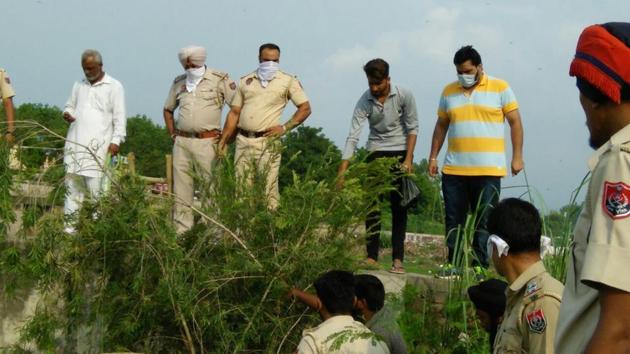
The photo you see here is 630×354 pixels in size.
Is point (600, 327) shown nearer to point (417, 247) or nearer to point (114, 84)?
point (114, 84)

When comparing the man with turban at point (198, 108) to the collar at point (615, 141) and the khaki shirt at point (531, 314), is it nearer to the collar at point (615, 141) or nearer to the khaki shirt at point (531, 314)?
the khaki shirt at point (531, 314)

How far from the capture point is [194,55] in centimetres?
961

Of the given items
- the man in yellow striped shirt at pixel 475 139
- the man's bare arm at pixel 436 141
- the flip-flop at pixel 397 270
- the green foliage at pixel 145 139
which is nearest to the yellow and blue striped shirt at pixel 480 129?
the man in yellow striped shirt at pixel 475 139

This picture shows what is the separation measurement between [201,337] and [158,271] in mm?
503

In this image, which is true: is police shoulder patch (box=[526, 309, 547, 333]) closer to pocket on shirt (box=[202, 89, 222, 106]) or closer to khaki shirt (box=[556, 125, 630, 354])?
khaki shirt (box=[556, 125, 630, 354])

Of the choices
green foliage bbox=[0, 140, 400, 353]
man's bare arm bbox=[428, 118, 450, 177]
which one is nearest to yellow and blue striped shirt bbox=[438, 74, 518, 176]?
man's bare arm bbox=[428, 118, 450, 177]

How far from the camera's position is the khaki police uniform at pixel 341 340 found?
5262mm

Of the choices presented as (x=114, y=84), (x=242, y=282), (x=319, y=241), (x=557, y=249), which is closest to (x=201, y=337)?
(x=242, y=282)

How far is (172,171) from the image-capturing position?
9.48 metres

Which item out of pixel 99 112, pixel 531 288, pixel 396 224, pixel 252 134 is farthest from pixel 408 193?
pixel 531 288

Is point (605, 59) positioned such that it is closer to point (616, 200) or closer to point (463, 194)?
point (616, 200)

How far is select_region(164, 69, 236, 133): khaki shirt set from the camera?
948cm

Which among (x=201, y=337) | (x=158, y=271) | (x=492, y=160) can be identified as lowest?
(x=201, y=337)

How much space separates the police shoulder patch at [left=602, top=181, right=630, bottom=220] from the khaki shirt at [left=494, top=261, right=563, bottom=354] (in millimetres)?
1559
